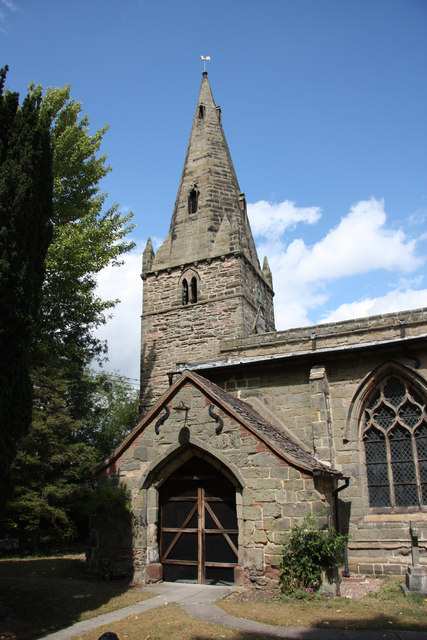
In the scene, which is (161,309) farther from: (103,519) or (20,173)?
(20,173)

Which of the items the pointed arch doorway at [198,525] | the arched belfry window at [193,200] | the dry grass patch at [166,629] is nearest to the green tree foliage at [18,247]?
the dry grass patch at [166,629]

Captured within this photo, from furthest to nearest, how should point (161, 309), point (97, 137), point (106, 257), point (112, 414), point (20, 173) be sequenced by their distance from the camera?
point (112, 414)
point (161, 309)
point (97, 137)
point (106, 257)
point (20, 173)

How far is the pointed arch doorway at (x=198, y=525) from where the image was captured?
10.5m

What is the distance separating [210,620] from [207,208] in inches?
907

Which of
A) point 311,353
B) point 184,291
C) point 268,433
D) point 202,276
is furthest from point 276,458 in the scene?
point 184,291

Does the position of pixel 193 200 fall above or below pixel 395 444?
above

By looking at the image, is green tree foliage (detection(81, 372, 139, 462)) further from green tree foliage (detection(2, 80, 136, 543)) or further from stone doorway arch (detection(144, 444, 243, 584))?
stone doorway arch (detection(144, 444, 243, 584))

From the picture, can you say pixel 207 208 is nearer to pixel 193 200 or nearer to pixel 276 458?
pixel 193 200

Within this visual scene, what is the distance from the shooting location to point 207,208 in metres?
27.6

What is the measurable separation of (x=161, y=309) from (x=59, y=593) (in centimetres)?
1819

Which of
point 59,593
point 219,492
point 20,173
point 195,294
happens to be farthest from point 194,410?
point 195,294

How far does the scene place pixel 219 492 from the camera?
1079 centimetres

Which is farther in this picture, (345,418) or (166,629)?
(345,418)

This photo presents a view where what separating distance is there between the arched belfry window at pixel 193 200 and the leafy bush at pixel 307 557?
2214 cm
